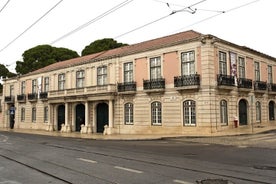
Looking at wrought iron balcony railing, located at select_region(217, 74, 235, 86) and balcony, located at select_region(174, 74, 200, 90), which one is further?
wrought iron balcony railing, located at select_region(217, 74, 235, 86)

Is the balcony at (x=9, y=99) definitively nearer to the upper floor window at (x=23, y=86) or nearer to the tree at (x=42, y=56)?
the upper floor window at (x=23, y=86)

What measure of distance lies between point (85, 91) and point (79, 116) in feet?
12.8

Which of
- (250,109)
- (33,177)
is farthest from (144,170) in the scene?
(250,109)

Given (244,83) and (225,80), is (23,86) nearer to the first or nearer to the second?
(225,80)

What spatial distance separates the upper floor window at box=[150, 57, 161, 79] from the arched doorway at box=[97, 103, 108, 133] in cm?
660

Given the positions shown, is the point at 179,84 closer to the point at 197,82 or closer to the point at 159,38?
the point at 197,82

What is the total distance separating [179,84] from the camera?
2528cm

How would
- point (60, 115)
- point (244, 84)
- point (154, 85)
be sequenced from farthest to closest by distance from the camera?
point (60, 115), point (244, 84), point (154, 85)

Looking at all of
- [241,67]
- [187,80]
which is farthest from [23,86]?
[241,67]

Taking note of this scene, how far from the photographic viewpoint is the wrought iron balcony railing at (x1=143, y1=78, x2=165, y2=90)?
26.7m

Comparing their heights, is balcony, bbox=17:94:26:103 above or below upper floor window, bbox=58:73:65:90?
below

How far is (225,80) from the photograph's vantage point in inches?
990

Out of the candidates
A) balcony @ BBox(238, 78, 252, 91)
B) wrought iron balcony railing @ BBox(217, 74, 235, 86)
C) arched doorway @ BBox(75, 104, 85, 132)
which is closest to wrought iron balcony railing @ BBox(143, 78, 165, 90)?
wrought iron balcony railing @ BBox(217, 74, 235, 86)

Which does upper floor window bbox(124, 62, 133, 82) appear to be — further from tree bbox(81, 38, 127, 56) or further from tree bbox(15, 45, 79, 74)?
tree bbox(15, 45, 79, 74)
